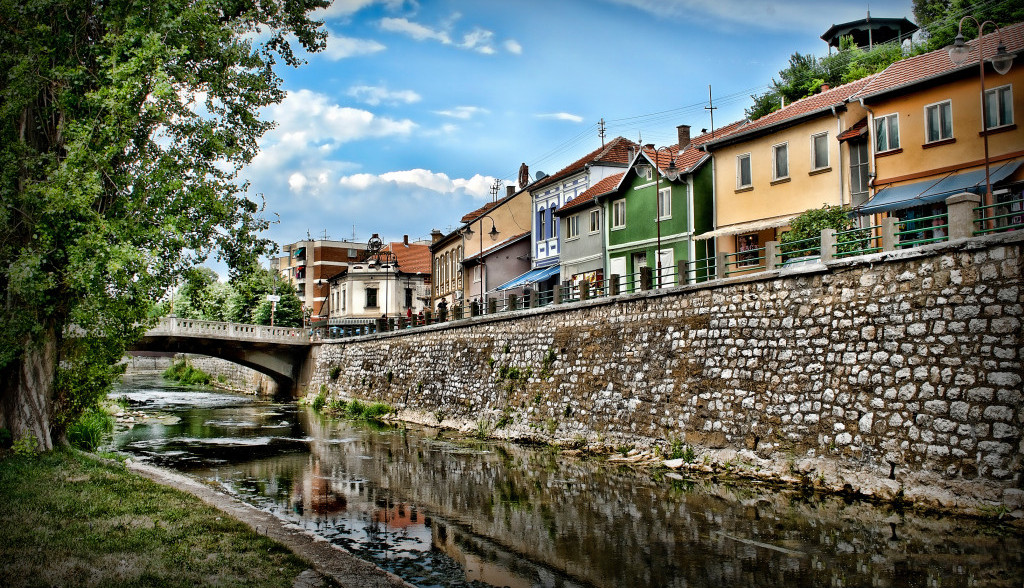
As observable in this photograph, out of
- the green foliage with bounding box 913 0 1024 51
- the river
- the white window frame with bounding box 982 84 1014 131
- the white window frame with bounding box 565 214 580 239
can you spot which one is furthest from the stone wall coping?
the green foliage with bounding box 913 0 1024 51

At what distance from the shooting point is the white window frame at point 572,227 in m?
34.8

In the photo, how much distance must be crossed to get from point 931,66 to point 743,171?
21.7 feet

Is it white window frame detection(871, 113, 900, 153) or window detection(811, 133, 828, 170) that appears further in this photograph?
window detection(811, 133, 828, 170)

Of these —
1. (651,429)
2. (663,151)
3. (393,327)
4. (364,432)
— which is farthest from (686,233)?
(393,327)

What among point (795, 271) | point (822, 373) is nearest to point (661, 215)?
point (795, 271)

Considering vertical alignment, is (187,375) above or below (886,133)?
below

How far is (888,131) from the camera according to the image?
20.8 meters

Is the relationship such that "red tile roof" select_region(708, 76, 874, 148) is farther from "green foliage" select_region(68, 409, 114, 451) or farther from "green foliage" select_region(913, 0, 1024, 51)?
"green foliage" select_region(68, 409, 114, 451)

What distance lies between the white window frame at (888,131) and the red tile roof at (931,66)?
2.44 ft

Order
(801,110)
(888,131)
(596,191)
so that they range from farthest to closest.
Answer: (596,191) → (801,110) → (888,131)

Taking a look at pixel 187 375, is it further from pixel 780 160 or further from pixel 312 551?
pixel 312 551

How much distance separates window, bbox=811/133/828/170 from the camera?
2288 cm

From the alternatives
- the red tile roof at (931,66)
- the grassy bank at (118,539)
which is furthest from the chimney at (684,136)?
the grassy bank at (118,539)

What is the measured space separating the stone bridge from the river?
2470 centimetres
